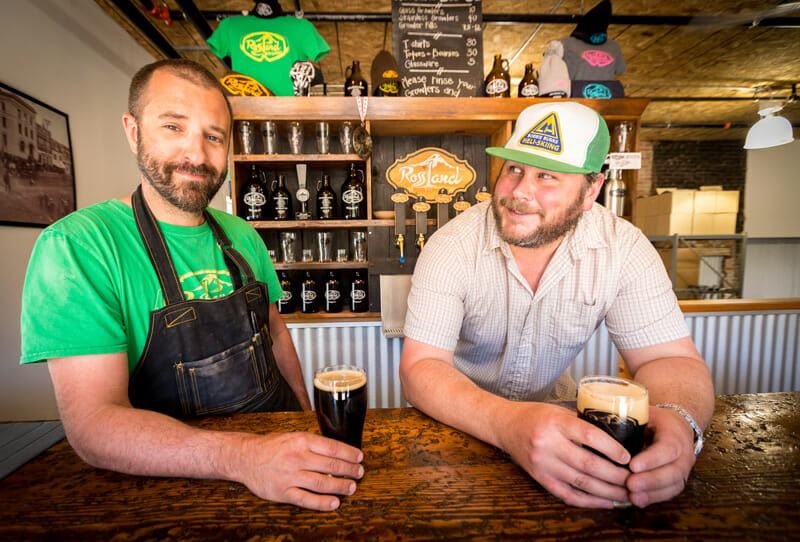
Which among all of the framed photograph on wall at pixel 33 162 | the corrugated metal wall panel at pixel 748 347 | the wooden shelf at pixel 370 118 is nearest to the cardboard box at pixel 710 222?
the corrugated metal wall panel at pixel 748 347

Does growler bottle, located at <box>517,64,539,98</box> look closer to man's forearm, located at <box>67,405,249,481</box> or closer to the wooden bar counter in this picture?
the wooden bar counter

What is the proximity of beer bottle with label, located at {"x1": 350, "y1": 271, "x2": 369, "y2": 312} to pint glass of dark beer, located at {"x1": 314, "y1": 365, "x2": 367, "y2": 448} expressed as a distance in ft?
5.92

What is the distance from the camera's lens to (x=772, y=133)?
3994 mm

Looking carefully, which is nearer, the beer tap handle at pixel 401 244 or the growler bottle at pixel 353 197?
the beer tap handle at pixel 401 244

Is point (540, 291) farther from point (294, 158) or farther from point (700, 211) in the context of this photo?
point (700, 211)

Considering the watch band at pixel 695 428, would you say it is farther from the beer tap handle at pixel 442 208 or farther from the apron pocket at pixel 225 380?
the beer tap handle at pixel 442 208

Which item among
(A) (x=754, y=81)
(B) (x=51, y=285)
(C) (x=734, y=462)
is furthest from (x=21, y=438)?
(A) (x=754, y=81)

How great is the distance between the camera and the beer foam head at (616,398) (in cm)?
65

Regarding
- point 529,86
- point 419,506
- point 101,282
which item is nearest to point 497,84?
point 529,86

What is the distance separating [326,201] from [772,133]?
4670mm

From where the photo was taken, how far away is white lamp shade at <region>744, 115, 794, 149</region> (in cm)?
396

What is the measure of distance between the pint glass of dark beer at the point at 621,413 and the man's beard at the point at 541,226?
665 millimetres

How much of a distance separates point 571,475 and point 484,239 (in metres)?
0.82

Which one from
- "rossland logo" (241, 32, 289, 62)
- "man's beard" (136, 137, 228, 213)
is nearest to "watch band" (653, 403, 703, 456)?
"man's beard" (136, 137, 228, 213)
